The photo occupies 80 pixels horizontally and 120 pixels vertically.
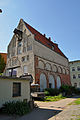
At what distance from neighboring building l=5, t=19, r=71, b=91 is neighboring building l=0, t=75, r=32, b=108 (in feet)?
39.5

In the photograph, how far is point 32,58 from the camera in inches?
958

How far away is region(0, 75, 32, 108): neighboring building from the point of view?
807cm

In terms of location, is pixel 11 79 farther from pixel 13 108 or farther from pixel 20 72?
pixel 20 72

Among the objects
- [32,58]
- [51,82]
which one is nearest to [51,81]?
[51,82]

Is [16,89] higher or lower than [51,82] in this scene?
higher

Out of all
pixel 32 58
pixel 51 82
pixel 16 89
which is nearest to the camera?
Result: pixel 16 89

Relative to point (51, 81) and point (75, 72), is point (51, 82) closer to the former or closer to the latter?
point (51, 81)

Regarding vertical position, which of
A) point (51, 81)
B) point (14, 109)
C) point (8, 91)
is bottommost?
point (14, 109)

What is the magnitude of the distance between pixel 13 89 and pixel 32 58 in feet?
51.2

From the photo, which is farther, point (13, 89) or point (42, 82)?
point (42, 82)

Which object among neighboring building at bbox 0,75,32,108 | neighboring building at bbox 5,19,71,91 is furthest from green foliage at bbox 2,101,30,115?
neighboring building at bbox 5,19,71,91

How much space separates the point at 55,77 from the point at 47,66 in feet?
14.6

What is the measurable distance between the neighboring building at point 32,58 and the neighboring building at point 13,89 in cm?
1203

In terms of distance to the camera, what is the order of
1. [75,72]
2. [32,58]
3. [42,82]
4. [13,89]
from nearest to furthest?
1. [13,89]
2. [32,58]
3. [42,82]
4. [75,72]
